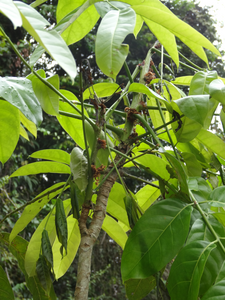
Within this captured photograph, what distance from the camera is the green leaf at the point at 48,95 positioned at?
274 millimetres

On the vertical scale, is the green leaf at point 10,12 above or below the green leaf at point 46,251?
above

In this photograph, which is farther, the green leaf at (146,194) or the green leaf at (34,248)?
the green leaf at (146,194)

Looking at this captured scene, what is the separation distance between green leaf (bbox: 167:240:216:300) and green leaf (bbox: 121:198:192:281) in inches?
0.5

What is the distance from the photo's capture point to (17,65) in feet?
8.65

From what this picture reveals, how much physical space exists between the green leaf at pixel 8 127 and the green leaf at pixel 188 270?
0.69 feet

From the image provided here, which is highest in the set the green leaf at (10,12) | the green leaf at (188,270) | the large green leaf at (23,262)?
the green leaf at (10,12)

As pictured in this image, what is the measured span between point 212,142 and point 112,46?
208 millimetres

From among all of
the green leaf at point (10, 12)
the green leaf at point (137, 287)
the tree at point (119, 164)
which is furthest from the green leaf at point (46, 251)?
the green leaf at point (10, 12)

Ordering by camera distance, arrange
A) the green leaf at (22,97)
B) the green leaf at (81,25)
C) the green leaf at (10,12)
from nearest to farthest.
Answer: the green leaf at (10,12) → the green leaf at (22,97) → the green leaf at (81,25)

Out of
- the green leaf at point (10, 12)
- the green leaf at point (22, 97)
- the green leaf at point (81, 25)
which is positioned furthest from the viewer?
the green leaf at point (81, 25)

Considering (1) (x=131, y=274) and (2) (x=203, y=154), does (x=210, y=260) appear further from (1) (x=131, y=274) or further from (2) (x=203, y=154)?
(2) (x=203, y=154)

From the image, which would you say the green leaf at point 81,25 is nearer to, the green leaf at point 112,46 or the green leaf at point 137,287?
the green leaf at point 112,46

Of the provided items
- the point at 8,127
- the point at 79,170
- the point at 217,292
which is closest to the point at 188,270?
the point at 217,292

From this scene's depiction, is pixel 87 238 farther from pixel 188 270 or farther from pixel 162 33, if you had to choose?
pixel 162 33
